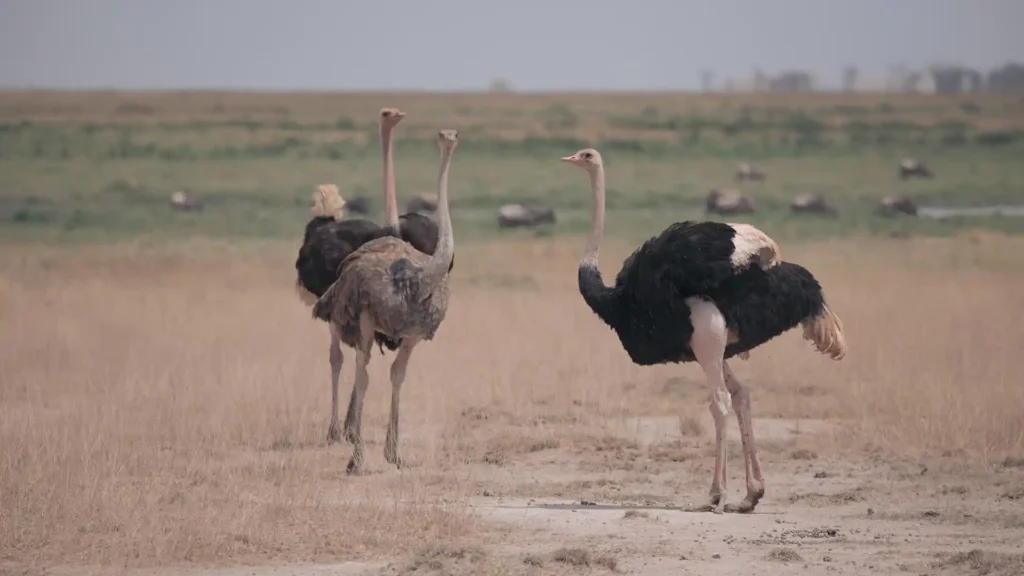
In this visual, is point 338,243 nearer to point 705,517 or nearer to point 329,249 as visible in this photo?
point 329,249

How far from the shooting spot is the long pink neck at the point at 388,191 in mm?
10523

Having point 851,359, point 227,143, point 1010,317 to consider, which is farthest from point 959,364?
point 227,143

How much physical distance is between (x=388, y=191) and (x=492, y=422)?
1.65 m

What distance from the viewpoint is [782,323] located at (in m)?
8.70

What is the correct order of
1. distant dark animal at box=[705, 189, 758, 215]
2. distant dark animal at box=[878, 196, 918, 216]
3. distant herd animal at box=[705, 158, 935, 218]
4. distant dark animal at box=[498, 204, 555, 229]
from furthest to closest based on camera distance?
distant dark animal at box=[705, 189, 758, 215], distant herd animal at box=[705, 158, 935, 218], distant dark animal at box=[878, 196, 918, 216], distant dark animal at box=[498, 204, 555, 229]

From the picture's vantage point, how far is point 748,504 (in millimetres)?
8508

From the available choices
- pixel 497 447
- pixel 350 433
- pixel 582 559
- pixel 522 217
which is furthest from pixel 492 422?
pixel 522 217

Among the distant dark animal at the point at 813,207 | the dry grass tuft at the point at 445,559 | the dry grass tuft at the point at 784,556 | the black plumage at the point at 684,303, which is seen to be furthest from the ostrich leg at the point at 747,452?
the distant dark animal at the point at 813,207

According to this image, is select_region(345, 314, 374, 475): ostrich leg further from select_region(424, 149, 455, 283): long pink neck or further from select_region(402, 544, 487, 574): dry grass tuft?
select_region(402, 544, 487, 574): dry grass tuft

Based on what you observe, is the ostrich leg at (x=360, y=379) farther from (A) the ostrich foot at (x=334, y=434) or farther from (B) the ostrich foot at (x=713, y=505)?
(B) the ostrich foot at (x=713, y=505)

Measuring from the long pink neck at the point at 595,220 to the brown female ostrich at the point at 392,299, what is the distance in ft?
2.64

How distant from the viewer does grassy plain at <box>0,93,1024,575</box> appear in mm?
7598

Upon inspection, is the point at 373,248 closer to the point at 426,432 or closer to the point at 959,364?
the point at 426,432

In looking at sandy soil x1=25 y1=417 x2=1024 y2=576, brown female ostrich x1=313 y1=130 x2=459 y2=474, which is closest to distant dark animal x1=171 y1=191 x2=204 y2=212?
sandy soil x1=25 y1=417 x2=1024 y2=576
